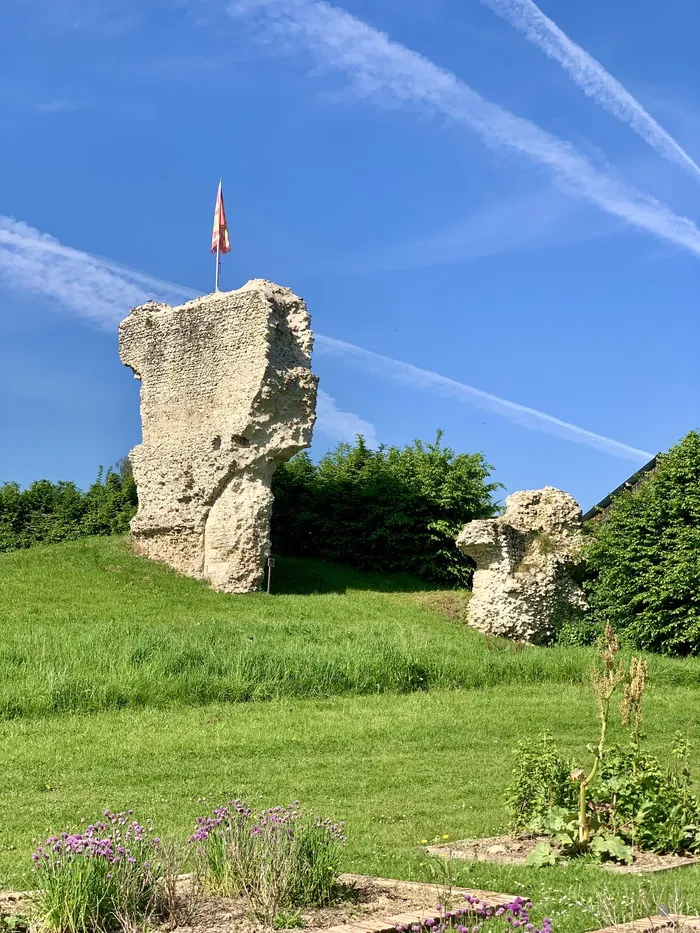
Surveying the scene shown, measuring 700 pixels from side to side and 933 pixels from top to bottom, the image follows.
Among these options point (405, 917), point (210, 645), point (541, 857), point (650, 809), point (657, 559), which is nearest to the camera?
point (405, 917)

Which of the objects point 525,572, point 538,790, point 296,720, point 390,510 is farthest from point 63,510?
point 538,790

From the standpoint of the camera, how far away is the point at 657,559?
2094cm

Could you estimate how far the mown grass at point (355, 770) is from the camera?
6.07 m

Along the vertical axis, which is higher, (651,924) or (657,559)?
(657,559)

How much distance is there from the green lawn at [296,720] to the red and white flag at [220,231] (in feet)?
34.7

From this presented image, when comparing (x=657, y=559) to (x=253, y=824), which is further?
(x=657, y=559)

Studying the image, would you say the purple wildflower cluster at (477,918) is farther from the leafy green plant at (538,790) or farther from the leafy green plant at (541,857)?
the leafy green plant at (538,790)

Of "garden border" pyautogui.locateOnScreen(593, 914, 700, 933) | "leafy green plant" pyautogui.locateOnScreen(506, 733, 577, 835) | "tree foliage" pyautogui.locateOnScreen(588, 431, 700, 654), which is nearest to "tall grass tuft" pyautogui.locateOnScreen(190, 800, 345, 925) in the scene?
"garden border" pyautogui.locateOnScreen(593, 914, 700, 933)

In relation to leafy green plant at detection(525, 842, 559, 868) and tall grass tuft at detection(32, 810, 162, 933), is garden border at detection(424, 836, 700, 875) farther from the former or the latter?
tall grass tuft at detection(32, 810, 162, 933)

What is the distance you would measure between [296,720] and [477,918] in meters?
7.56

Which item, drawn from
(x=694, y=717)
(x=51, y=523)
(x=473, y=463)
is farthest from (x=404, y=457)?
(x=694, y=717)

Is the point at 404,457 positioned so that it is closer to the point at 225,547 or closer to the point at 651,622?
the point at 225,547

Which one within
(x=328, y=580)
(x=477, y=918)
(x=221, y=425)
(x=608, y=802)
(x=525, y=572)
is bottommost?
(x=477, y=918)

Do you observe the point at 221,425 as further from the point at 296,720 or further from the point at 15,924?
the point at 15,924
